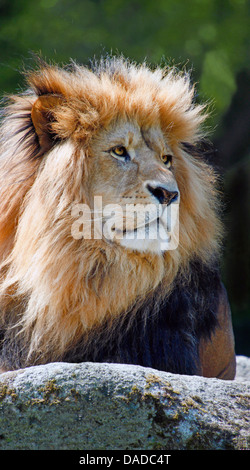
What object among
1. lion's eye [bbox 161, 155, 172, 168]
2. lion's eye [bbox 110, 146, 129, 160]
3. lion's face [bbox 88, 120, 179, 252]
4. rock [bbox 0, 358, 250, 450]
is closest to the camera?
rock [bbox 0, 358, 250, 450]

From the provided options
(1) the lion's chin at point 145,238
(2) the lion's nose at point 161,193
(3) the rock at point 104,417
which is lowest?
(3) the rock at point 104,417

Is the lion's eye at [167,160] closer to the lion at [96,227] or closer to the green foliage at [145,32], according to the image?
the lion at [96,227]

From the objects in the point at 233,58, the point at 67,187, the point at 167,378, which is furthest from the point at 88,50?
the point at 167,378

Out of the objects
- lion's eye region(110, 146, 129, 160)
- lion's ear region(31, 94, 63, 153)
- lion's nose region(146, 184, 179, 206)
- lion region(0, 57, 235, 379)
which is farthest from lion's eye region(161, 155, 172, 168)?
lion's ear region(31, 94, 63, 153)

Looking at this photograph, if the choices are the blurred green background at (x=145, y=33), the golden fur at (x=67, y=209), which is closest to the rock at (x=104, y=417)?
the golden fur at (x=67, y=209)

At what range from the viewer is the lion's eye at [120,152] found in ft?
7.95

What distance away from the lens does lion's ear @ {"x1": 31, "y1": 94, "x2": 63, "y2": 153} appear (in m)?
2.47

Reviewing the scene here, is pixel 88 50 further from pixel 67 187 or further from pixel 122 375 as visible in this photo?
pixel 122 375

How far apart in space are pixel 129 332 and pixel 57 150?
0.72 metres

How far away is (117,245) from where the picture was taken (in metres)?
2.36

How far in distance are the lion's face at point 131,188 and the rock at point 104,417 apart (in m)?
0.69

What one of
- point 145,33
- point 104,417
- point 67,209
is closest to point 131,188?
point 67,209

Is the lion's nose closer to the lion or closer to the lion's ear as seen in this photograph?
the lion

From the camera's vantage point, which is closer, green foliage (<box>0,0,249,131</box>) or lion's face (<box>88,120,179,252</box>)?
lion's face (<box>88,120,179,252</box>)
